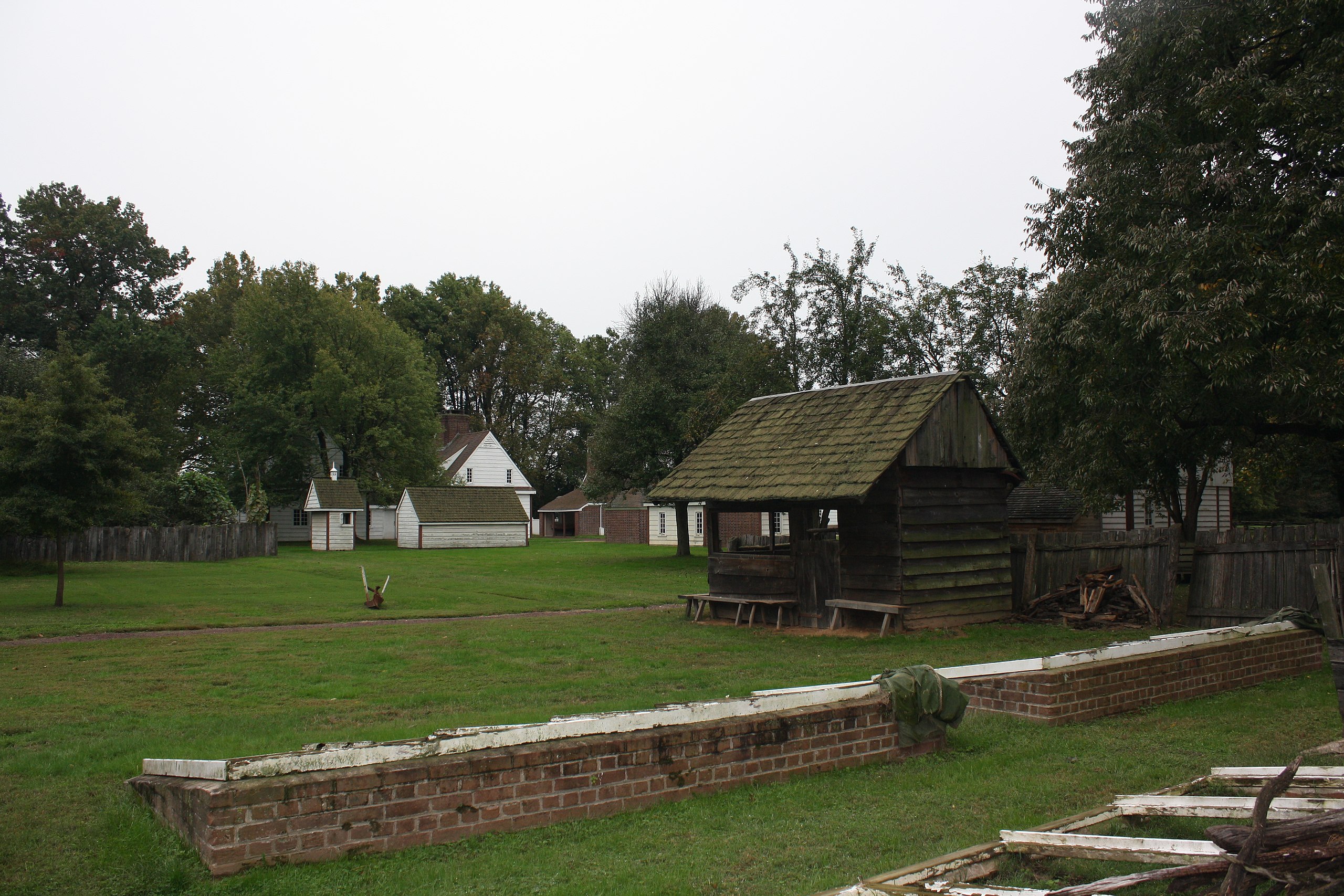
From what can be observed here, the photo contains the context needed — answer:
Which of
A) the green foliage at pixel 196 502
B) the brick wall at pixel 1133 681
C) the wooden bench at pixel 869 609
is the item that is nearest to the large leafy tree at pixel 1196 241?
the brick wall at pixel 1133 681

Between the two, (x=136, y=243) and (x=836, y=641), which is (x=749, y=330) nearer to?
(x=836, y=641)

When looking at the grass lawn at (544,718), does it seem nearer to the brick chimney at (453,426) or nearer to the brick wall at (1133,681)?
the brick wall at (1133,681)

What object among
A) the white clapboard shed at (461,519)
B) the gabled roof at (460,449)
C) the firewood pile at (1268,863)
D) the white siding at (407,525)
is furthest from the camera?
the gabled roof at (460,449)

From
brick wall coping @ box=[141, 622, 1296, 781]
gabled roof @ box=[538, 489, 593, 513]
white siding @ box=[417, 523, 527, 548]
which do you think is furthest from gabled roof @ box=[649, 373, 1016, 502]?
gabled roof @ box=[538, 489, 593, 513]

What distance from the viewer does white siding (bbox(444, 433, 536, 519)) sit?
210 ft

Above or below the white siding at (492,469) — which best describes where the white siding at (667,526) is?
below

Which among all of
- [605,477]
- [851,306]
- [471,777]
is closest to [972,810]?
[471,777]

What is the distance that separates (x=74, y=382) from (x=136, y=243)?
43211mm

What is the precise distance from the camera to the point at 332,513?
159 ft

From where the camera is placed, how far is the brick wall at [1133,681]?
8789 millimetres

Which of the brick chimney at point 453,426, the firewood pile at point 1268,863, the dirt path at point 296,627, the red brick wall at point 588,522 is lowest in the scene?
the dirt path at point 296,627

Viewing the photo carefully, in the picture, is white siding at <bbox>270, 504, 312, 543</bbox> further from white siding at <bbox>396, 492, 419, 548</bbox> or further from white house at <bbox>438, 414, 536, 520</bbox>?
white house at <bbox>438, 414, 536, 520</bbox>

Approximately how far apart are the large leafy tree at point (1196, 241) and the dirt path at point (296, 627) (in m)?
10.7

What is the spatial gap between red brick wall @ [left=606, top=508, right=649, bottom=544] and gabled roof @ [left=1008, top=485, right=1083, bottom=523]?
25.5 m
